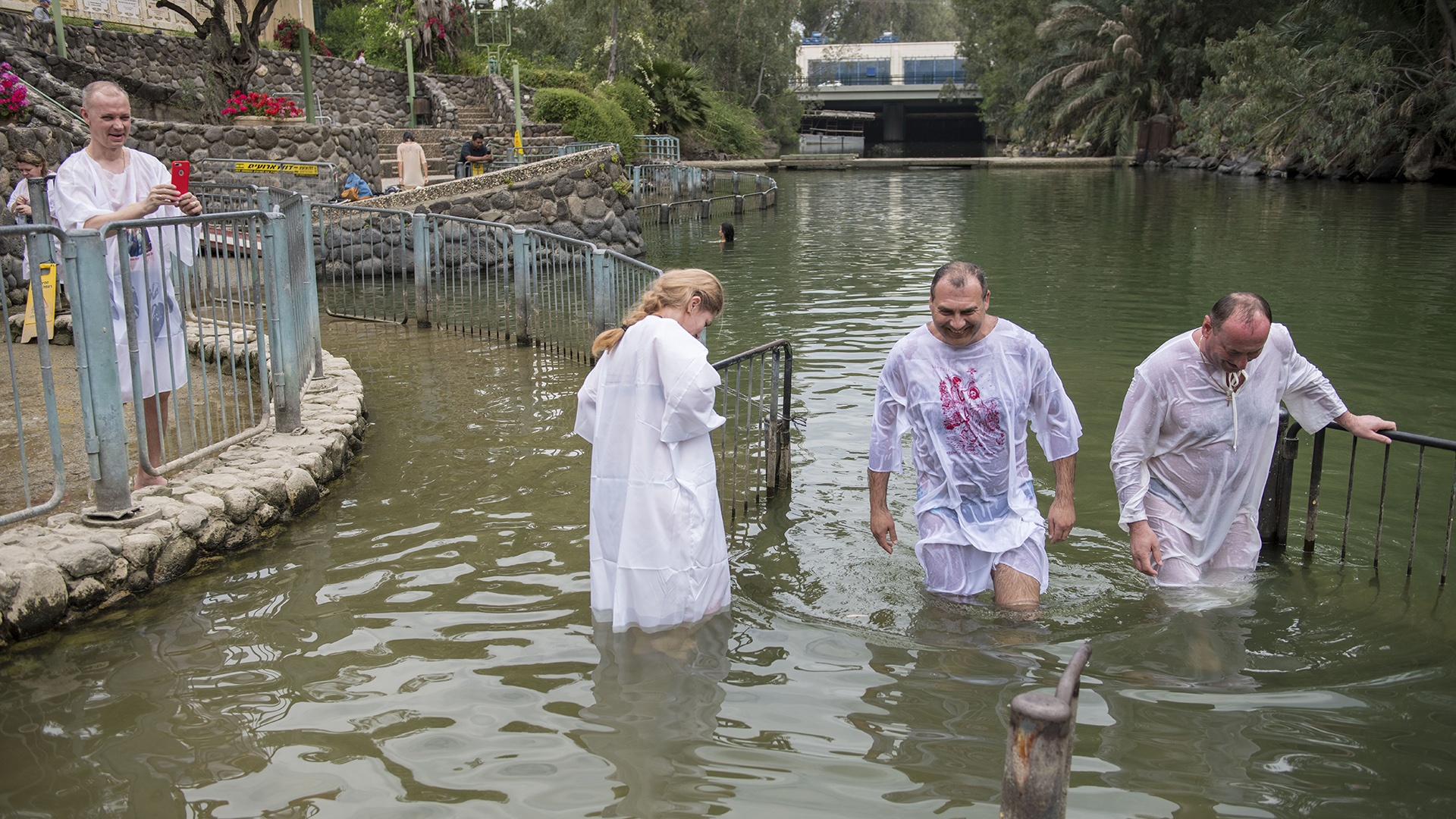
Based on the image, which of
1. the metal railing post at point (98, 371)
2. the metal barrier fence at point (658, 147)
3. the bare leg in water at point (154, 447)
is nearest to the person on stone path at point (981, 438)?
the metal railing post at point (98, 371)

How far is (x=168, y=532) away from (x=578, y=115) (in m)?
25.8

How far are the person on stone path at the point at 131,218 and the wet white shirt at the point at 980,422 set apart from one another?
379 cm

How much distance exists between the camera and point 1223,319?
4.65 metres

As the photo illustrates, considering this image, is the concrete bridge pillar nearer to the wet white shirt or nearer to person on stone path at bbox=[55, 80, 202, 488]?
person on stone path at bbox=[55, 80, 202, 488]

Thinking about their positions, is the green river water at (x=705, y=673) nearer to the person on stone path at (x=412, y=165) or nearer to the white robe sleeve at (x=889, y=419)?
the white robe sleeve at (x=889, y=419)

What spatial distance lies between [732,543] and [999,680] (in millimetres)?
2114

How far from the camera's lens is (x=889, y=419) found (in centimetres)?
501

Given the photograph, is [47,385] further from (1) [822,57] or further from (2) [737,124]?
(1) [822,57]

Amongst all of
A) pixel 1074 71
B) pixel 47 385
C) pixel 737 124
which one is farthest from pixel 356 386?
pixel 1074 71

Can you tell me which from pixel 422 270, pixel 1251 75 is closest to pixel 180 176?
pixel 422 270

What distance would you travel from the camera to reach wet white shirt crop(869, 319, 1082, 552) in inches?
188

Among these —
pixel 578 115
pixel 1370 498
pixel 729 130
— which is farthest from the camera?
pixel 729 130

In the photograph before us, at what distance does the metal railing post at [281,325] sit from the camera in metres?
6.84

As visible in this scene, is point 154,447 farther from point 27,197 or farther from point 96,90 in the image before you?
point 27,197
